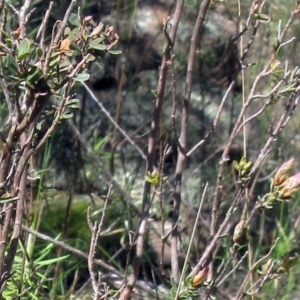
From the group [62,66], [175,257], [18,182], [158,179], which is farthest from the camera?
[175,257]

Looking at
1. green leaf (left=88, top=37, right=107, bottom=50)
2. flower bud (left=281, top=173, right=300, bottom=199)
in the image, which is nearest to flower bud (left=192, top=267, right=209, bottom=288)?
flower bud (left=281, top=173, right=300, bottom=199)

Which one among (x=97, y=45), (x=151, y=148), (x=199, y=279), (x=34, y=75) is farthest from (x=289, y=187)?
(x=34, y=75)

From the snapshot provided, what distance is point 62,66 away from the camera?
4.85ft

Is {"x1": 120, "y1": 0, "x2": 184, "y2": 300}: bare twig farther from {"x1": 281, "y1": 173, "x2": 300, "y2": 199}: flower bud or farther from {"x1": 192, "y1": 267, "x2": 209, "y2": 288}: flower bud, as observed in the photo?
{"x1": 281, "y1": 173, "x2": 300, "y2": 199}: flower bud

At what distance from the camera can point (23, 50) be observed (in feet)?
4.58

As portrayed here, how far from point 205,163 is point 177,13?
7.42 feet

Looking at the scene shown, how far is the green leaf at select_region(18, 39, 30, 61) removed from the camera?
4.56 feet

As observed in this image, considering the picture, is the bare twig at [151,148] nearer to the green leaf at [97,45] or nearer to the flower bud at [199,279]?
the flower bud at [199,279]

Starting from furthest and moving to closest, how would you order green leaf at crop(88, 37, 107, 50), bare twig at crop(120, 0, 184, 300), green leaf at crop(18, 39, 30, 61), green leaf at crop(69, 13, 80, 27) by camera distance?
bare twig at crop(120, 0, 184, 300)
green leaf at crop(69, 13, 80, 27)
green leaf at crop(88, 37, 107, 50)
green leaf at crop(18, 39, 30, 61)

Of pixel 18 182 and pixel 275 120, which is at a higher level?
pixel 18 182

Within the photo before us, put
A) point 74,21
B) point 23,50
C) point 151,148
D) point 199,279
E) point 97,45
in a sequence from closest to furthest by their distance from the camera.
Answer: point 23,50, point 97,45, point 74,21, point 199,279, point 151,148

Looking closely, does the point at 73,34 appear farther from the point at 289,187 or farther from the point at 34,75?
the point at 289,187

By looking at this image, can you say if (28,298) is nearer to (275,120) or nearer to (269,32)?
(275,120)

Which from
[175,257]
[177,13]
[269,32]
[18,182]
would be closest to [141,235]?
[175,257]
